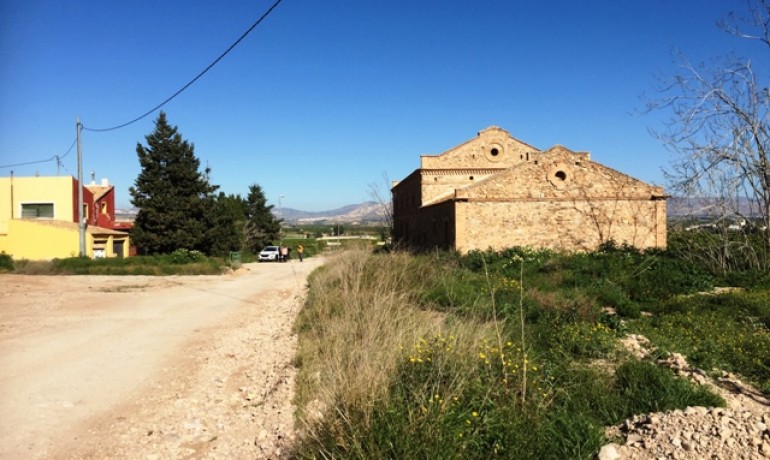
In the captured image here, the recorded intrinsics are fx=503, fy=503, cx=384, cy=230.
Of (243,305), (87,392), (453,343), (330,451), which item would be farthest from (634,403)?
(243,305)

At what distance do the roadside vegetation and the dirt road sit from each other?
69cm

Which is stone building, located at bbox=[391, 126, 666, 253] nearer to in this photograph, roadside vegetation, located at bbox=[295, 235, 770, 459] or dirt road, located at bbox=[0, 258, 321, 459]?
roadside vegetation, located at bbox=[295, 235, 770, 459]

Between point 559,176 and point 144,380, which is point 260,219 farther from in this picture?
point 144,380

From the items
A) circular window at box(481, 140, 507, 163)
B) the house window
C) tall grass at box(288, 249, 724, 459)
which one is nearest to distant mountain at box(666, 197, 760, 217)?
tall grass at box(288, 249, 724, 459)

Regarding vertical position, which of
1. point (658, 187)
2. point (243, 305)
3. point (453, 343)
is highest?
point (658, 187)

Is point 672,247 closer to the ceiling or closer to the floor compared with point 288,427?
closer to the ceiling

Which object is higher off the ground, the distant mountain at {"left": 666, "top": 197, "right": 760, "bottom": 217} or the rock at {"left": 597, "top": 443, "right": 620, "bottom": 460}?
the distant mountain at {"left": 666, "top": 197, "right": 760, "bottom": 217}

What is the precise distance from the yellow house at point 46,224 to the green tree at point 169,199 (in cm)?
206

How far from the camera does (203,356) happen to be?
9.24 m

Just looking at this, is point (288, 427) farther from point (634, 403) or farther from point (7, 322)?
point (7, 322)

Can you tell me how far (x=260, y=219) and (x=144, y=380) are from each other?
148 ft

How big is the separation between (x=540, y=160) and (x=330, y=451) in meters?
18.0

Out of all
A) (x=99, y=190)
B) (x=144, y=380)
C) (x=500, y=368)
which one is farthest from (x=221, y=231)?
(x=500, y=368)

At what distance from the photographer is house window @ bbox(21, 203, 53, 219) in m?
32.7
